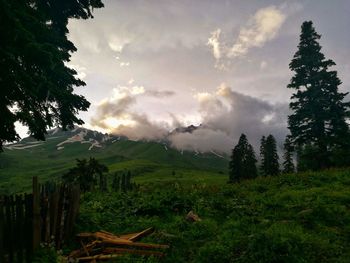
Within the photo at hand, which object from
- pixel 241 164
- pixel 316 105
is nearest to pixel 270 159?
pixel 241 164

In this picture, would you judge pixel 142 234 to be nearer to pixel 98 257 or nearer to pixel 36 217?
pixel 98 257

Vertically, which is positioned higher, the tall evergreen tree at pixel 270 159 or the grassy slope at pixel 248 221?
the tall evergreen tree at pixel 270 159

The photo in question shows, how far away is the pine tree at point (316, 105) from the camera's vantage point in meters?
35.6

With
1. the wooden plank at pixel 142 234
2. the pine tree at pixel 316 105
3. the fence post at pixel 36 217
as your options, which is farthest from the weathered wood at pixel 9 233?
the pine tree at pixel 316 105

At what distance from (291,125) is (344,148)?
5471 millimetres

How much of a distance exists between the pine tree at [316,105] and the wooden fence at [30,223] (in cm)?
2931

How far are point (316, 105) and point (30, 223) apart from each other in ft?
107

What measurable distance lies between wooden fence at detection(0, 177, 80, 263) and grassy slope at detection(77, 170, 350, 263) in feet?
4.76

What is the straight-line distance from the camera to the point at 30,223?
33.9ft

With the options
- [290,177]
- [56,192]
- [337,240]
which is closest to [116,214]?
[56,192]

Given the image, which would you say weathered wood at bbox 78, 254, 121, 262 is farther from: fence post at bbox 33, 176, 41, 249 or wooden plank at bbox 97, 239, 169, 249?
fence post at bbox 33, 176, 41, 249

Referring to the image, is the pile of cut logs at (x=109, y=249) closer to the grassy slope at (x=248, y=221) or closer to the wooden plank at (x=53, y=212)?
the grassy slope at (x=248, y=221)

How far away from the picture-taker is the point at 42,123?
16.2 m

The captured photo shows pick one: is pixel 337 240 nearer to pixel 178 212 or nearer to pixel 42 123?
pixel 178 212
